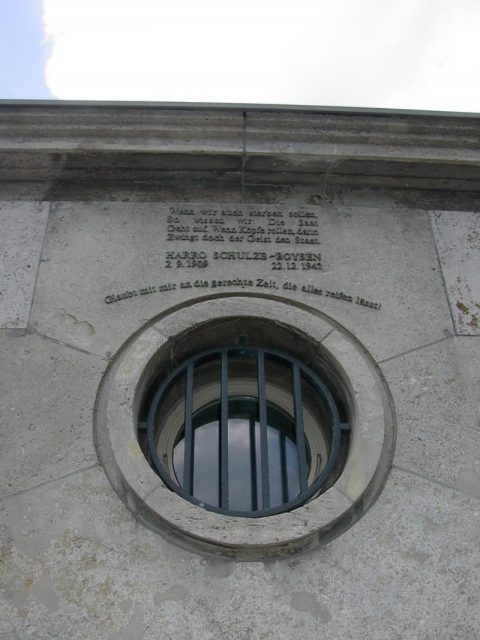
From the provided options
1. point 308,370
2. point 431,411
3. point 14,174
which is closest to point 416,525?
point 431,411

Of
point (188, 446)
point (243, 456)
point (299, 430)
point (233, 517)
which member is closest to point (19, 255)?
point (188, 446)

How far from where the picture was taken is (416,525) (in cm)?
416

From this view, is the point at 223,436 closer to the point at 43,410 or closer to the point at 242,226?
the point at 43,410

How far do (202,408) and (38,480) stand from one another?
1.45 metres

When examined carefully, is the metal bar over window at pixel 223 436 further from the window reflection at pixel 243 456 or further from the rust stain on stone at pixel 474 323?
the rust stain on stone at pixel 474 323

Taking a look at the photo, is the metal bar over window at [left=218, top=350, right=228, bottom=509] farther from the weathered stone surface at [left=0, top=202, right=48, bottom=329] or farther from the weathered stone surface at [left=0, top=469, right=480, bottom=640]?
the weathered stone surface at [left=0, top=202, right=48, bottom=329]

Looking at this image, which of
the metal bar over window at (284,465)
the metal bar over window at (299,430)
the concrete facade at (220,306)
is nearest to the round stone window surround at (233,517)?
the concrete facade at (220,306)

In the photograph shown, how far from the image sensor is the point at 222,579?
3896 mm

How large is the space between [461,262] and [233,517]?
10.1 ft

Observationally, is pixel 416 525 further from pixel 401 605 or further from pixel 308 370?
pixel 308 370

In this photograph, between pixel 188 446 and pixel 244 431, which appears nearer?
pixel 188 446

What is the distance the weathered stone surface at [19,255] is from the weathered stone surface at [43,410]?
0.23 metres

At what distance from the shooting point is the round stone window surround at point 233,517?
4.01m

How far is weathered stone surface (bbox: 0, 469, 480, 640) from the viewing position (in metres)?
3.71
